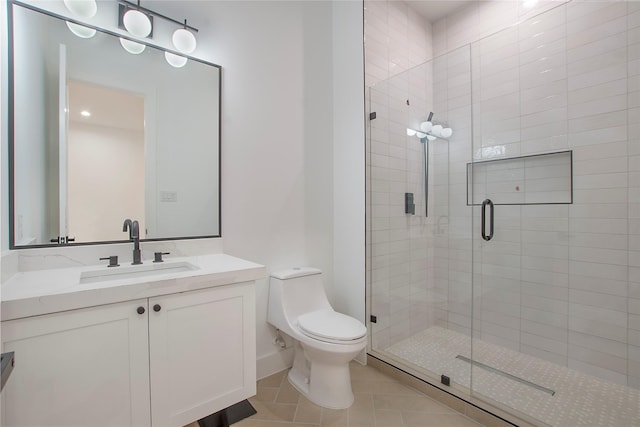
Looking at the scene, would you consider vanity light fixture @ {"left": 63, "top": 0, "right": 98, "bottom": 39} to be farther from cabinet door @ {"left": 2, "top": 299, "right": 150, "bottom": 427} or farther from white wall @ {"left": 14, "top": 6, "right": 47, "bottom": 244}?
cabinet door @ {"left": 2, "top": 299, "right": 150, "bottom": 427}

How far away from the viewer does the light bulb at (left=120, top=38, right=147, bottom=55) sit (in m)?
1.48

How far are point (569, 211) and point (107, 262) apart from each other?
9.19ft

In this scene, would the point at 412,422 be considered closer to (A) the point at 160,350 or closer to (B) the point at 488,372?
(B) the point at 488,372

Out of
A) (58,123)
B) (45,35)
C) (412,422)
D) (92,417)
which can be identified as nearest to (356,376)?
(412,422)

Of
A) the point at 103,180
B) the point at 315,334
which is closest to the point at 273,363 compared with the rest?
the point at 315,334

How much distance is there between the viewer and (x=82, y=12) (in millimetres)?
1315

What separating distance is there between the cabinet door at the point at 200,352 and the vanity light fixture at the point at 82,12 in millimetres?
1314

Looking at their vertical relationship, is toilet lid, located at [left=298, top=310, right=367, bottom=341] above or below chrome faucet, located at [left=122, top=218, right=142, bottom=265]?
below

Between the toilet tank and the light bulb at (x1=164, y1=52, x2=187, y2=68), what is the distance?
1.39m

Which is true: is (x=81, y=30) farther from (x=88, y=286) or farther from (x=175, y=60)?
(x=88, y=286)

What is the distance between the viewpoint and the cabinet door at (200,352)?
1116 mm

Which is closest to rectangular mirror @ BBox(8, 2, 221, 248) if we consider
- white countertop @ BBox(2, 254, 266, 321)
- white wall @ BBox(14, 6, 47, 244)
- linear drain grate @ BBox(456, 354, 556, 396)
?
white wall @ BBox(14, 6, 47, 244)

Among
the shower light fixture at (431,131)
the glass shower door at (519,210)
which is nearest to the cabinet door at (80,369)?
the glass shower door at (519,210)

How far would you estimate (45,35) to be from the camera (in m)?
1.31
